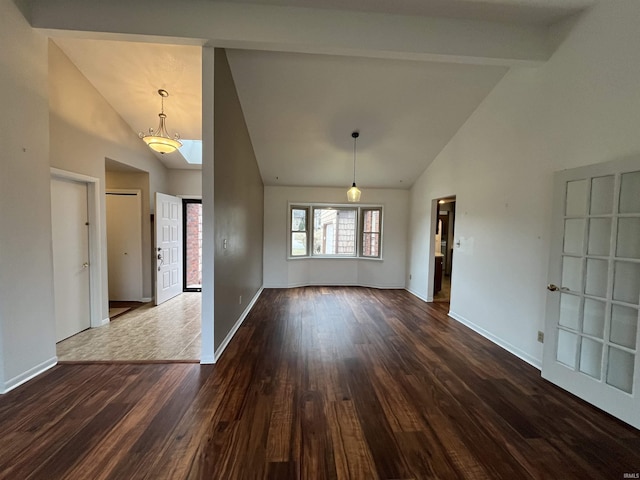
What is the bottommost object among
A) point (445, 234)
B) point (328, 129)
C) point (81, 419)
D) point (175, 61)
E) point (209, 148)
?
point (81, 419)

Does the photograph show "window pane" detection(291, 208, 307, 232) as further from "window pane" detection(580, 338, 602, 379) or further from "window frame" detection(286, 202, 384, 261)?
"window pane" detection(580, 338, 602, 379)

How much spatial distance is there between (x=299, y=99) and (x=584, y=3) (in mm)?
2967

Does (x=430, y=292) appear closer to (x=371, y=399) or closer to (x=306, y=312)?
(x=306, y=312)

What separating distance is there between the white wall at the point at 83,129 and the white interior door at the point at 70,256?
21cm

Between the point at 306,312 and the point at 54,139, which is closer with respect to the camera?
the point at 54,139

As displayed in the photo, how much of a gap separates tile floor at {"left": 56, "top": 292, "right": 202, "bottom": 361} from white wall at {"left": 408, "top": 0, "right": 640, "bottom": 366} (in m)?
3.66

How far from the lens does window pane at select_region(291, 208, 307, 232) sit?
6.54m

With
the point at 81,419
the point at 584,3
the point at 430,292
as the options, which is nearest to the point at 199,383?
the point at 81,419

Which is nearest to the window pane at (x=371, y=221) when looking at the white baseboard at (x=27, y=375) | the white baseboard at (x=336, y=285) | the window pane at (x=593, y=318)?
the white baseboard at (x=336, y=285)

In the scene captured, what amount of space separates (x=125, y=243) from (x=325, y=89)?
433 cm

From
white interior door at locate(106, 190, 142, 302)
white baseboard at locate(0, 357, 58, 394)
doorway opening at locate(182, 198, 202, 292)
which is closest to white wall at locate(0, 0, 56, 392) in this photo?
white baseboard at locate(0, 357, 58, 394)

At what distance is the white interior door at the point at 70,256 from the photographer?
335 centimetres

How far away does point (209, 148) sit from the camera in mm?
2705

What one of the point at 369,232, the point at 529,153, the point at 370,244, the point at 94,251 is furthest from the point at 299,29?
the point at 370,244
